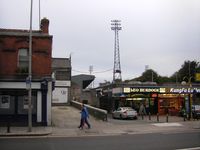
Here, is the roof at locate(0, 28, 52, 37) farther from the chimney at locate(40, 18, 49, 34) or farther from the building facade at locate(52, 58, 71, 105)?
the building facade at locate(52, 58, 71, 105)

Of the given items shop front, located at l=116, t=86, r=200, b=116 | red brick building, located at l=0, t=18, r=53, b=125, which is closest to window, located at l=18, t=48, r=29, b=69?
red brick building, located at l=0, t=18, r=53, b=125

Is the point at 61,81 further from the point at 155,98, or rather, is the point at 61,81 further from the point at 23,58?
the point at 23,58

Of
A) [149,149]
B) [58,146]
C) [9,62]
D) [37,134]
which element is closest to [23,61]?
[9,62]

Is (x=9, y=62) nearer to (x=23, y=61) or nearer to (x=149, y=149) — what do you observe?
(x=23, y=61)

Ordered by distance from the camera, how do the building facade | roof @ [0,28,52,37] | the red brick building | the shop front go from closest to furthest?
the red brick building, roof @ [0,28,52,37], the shop front, the building facade

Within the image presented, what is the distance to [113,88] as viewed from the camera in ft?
174

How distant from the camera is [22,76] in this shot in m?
31.7

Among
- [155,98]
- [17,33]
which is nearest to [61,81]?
[155,98]

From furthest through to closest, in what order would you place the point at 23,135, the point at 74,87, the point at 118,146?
1. the point at 74,87
2. the point at 23,135
3. the point at 118,146

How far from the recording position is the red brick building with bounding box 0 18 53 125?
31.4m

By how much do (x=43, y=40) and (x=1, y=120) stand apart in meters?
6.85

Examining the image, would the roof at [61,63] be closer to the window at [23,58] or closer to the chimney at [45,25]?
the chimney at [45,25]

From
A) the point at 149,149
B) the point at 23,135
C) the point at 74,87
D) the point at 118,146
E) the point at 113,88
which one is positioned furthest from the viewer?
the point at 74,87

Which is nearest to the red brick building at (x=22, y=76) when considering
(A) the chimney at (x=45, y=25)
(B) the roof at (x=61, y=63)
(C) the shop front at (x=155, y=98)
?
(A) the chimney at (x=45, y=25)
